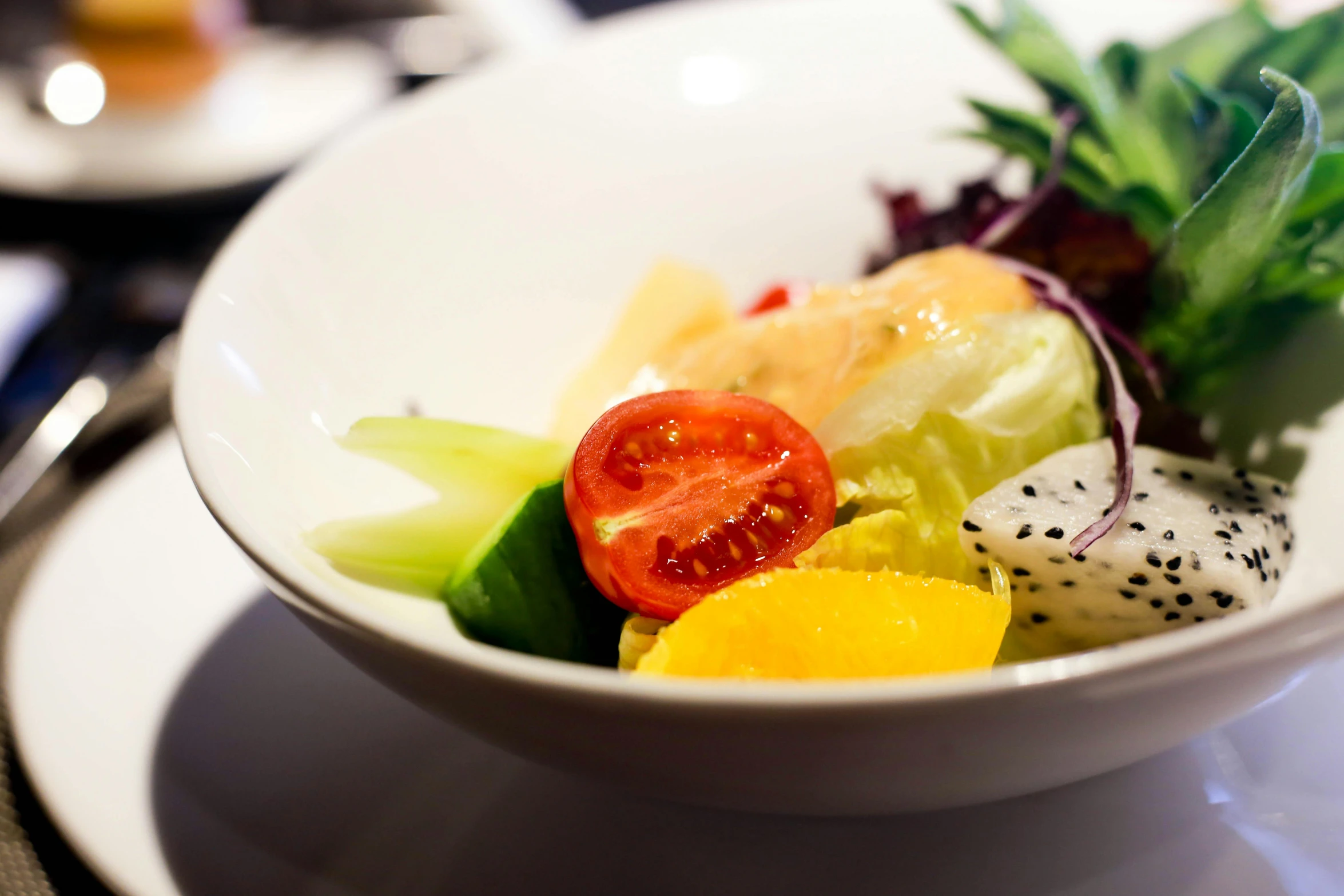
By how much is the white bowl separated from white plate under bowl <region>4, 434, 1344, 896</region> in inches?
4.6

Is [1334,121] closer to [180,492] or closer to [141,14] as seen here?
[180,492]

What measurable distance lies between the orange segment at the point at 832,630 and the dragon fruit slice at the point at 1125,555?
0.54ft

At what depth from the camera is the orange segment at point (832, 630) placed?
1.03m

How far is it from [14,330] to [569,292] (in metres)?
1.23

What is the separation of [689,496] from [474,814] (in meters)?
0.41

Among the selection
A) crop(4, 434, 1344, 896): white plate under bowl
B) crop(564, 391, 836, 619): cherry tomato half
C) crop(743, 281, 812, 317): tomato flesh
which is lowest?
crop(4, 434, 1344, 896): white plate under bowl

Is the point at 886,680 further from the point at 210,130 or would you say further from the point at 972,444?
the point at 210,130

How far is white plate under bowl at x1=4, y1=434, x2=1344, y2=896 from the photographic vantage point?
3.38ft

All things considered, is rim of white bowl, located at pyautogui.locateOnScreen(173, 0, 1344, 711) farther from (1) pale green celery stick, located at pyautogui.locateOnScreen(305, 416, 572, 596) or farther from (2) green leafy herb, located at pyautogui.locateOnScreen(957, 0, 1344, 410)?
(2) green leafy herb, located at pyautogui.locateOnScreen(957, 0, 1344, 410)

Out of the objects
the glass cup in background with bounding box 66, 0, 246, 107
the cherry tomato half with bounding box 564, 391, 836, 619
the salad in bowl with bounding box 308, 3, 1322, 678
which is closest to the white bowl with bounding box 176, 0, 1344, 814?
the salad in bowl with bounding box 308, 3, 1322, 678

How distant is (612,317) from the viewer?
1.94 metres

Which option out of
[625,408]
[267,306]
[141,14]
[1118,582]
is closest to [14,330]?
[267,306]

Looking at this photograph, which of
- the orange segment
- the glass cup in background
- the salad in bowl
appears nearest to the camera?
the orange segment

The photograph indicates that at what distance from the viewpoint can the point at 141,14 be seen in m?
3.19
